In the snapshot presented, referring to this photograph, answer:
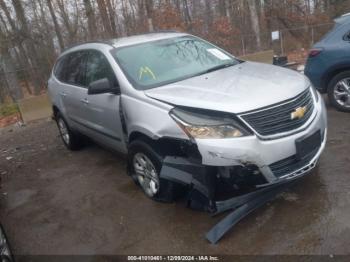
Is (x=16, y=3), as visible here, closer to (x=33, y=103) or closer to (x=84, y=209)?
(x=33, y=103)

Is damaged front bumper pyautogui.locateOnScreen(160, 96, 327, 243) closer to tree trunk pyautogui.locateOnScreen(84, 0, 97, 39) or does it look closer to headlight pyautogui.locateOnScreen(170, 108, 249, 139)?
headlight pyautogui.locateOnScreen(170, 108, 249, 139)

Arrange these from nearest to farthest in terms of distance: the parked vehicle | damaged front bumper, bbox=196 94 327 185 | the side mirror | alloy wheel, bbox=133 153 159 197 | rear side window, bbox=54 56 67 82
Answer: damaged front bumper, bbox=196 94 327 185 → alloy wheel, bbox=133 153 159 197 → the side mirror → the parked vehicle → rear side window, bbox=54 56 67 82

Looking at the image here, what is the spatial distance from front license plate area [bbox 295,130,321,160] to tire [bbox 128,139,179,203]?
4.38ft

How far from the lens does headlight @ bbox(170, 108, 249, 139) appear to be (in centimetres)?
328

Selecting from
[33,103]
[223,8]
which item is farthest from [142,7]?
[33,103]

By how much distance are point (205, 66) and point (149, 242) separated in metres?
2.23

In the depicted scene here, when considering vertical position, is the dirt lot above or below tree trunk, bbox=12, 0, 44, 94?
below

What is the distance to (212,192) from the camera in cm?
342

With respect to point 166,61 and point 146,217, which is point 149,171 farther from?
point 166,61

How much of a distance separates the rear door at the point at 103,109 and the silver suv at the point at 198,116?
1cm

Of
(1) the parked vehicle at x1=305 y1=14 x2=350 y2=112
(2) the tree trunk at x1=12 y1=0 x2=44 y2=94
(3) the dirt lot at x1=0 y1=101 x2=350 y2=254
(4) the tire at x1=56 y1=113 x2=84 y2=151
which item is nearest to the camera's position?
(3) the dirt lot at x1=0 y1=101 x2=350 y2=254

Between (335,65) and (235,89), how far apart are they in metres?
3.20

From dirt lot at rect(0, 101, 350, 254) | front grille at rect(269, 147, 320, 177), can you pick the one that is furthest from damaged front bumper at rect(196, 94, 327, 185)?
dirt lot at rect(0, 101, 350, 254)

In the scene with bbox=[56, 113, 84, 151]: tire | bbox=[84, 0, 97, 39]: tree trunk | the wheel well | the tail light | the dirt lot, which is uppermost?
bbox=[84, 0, 97, 39]: tree trunk
